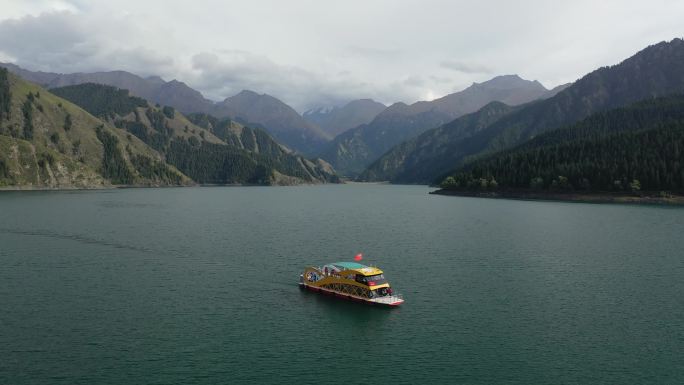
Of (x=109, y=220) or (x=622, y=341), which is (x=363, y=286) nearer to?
(x=622, y=341)

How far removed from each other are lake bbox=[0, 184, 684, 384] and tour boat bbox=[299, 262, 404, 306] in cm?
182

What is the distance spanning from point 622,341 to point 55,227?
155 m

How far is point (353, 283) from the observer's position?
250 feet

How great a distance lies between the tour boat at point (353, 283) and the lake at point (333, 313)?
182cm

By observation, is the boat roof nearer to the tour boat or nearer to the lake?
the tour boat

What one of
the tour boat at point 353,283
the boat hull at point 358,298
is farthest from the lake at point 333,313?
the tour boat at point 353,283

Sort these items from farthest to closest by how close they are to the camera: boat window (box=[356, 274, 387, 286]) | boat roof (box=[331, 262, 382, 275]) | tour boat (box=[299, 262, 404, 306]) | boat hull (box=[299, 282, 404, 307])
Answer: boat roof (box=[331, 262, 382, 275])
boat window (box=[356, 274, 387, 286])
tour boat (box=[299, 262, 404, 306])
boat hull (box=[299, 282, 404, 307])

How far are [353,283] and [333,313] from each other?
7473 millimetres

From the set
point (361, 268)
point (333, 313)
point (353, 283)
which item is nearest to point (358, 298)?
point (353, 283)

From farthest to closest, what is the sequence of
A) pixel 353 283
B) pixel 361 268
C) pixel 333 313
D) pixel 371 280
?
pixel 361 268 → pixel 353 283 → pixel 371 280 → pixel 333 313

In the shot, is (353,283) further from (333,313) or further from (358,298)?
(333,313)

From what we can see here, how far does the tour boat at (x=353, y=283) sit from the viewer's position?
240 feet

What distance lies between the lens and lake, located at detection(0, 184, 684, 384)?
164ft

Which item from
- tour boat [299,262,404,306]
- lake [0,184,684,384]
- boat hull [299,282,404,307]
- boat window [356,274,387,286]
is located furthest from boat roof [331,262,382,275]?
lake [0,184,684,384]
